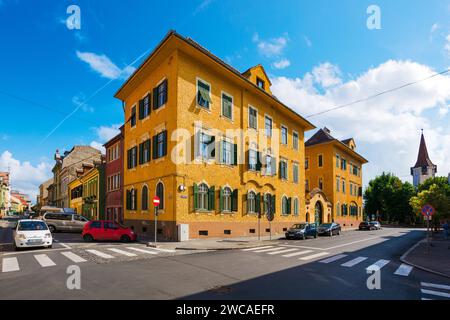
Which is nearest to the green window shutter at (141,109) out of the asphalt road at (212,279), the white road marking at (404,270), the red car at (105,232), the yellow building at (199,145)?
the yellow building at (199,145)

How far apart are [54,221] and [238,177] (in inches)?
683

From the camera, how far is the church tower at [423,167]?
96688 millimetres

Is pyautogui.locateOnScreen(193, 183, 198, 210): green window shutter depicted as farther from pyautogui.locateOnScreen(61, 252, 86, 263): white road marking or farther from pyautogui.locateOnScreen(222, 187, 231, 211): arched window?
pyautogui.locateOnScreen(61, 252, 86, 263): white road marking

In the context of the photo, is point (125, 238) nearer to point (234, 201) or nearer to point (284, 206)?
point (234, 201)

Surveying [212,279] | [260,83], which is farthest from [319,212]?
[212,279]

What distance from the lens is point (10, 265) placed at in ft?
35.1

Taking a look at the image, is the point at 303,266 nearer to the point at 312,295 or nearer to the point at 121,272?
the point at 312,295

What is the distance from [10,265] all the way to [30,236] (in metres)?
4.65

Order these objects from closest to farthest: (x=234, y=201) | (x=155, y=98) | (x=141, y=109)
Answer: (x=155, y=98) < (x=234, y=201) < (x=141, y=109)

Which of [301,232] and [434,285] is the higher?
[434,285]

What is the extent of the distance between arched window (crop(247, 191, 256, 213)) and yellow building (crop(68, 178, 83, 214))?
30161 millimetres

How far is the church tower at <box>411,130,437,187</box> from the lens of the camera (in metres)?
96.7

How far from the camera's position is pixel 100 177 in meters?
37.4

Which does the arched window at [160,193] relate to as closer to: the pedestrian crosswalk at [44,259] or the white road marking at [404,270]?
the pedestrian crosswalk at [44,259]
